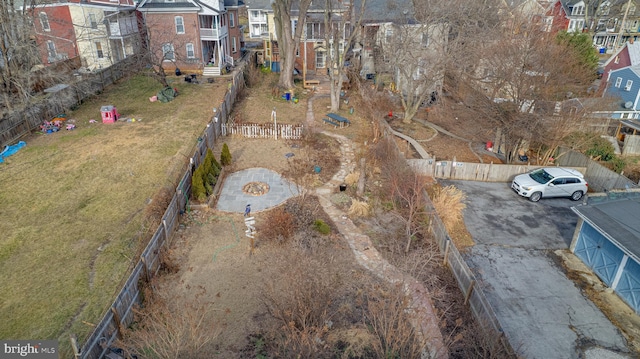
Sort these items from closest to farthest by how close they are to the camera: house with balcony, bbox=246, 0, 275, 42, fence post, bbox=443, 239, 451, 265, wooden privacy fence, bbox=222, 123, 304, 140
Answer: fence post, bbox=443, 239, 451, 265 < wooden privacy fence, bbox=222, 123, 304, 140 < house with balcony, bbox=246, 0, 275, 42

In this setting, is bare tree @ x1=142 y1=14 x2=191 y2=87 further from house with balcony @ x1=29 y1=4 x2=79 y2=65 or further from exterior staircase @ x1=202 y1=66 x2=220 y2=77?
house with balcony @ x1=29 y1=4 x2=79 y2=65

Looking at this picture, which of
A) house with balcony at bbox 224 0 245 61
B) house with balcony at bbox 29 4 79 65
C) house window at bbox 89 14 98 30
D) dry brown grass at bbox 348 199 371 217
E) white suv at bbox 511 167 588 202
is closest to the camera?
dry brown grass at bbox 348 199 371 217

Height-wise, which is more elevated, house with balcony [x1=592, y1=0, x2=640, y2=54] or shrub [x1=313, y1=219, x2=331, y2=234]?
house with balcony [x1=592, y1=0, x2=640, y2=54]

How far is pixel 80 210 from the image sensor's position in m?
16.9

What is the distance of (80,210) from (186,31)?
91.4 feet

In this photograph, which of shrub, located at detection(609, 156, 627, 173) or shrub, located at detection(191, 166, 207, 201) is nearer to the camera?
shrub, located at detection(191, 166, 207, 201)

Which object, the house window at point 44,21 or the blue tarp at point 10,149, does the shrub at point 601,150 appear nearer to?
the blue tarp at point 10,149

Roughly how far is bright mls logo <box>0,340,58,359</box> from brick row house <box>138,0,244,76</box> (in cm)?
3190

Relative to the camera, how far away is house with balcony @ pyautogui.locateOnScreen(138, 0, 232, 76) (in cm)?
3809

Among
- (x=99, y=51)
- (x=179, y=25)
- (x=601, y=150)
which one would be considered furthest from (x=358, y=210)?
(x=99, y=51)

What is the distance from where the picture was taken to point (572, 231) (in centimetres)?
1812

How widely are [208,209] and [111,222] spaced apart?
3970 mm

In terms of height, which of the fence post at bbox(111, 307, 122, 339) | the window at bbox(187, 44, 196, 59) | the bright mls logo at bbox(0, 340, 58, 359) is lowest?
the bright mls logo at bbox(0, 340, 58, 359)

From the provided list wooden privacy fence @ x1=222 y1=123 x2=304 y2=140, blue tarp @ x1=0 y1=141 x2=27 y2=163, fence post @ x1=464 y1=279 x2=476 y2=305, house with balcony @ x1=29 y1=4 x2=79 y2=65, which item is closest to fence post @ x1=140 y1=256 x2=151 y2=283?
fence post @ x1=464 y1=279 x2=476 y2=305
